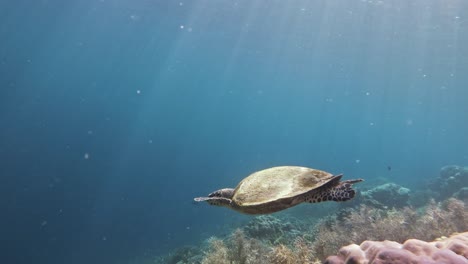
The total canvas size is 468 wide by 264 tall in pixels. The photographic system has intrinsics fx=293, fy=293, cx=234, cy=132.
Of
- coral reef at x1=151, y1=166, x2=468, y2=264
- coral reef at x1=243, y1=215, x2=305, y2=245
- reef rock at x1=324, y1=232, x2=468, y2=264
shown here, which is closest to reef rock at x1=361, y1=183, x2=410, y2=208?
coral reef at x1=151, y1=166, x2=468, y2=264

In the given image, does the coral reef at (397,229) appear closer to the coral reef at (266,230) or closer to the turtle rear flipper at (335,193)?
the turtle rear flipper at (335,193)

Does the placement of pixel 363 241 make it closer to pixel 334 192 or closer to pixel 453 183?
pixel 334 192

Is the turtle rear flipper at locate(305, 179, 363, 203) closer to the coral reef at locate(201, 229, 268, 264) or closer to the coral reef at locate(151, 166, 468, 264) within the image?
the coral reef at locate(151, 166, 468, 264)

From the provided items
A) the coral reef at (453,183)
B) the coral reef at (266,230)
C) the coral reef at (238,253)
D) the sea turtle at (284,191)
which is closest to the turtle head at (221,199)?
the sea turtle at (284,191)

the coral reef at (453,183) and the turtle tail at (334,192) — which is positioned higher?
the turtle tail at (334,192)

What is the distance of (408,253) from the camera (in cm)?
341

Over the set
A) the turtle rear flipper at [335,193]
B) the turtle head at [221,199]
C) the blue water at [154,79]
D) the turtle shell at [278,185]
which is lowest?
the blue water at [154,79]

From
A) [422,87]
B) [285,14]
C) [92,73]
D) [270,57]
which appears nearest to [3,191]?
[92,73]

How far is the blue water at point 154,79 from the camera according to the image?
3225 centimetres

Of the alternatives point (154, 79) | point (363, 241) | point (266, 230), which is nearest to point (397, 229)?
point (363, 241)

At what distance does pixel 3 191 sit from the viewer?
181ft

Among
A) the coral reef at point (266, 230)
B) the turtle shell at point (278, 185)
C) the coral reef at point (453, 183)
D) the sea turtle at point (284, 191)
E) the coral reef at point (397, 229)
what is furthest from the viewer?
the coral reef at point (453, 183)

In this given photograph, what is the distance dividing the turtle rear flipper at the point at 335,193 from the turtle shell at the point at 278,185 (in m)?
0.11

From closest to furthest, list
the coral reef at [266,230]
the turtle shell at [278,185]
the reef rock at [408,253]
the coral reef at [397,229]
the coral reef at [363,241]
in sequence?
the reef rock at [408,253] < the coral reef at [363,241] < the turtle shell at [278,185] < the coral reef at [397,229] < the coral reef at [266,230]
